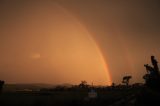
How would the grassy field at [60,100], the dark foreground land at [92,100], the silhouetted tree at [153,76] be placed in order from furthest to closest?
1. the grassy field at [60,100]
2. the silhouetted tree at [153,76]
3. the dark foreground land at [92,100]

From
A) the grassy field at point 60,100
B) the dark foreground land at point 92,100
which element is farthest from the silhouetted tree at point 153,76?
the grassy field at point 60,100

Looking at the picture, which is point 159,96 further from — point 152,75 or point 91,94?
point 91,94

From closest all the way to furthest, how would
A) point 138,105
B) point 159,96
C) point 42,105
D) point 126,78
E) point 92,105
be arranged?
point 159,96, point 138,105, point 92,105, point 42,105, point 126,78

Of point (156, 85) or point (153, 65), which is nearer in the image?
point (156, 85)

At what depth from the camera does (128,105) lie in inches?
1233

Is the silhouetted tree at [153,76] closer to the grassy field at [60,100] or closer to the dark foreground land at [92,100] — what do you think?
the dark foreground land at [92,100]

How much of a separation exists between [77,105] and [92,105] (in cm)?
238

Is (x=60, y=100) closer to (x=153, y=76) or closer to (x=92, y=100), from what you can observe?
(x=92, y=100)

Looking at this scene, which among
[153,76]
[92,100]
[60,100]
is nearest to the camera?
[153,76]

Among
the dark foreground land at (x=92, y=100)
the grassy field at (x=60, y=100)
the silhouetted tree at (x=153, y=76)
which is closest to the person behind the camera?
the dark foreground land at (x=92, y=100)

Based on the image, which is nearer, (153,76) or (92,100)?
(153,76)

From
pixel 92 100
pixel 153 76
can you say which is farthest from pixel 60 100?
pixel 153 76

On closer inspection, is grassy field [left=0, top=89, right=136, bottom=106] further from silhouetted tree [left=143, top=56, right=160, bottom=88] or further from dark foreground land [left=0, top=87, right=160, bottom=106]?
silhouetted tree [left=143, top=56, right=160, bottom=88]

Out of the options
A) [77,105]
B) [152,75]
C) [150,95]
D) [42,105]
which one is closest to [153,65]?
[152,75]
